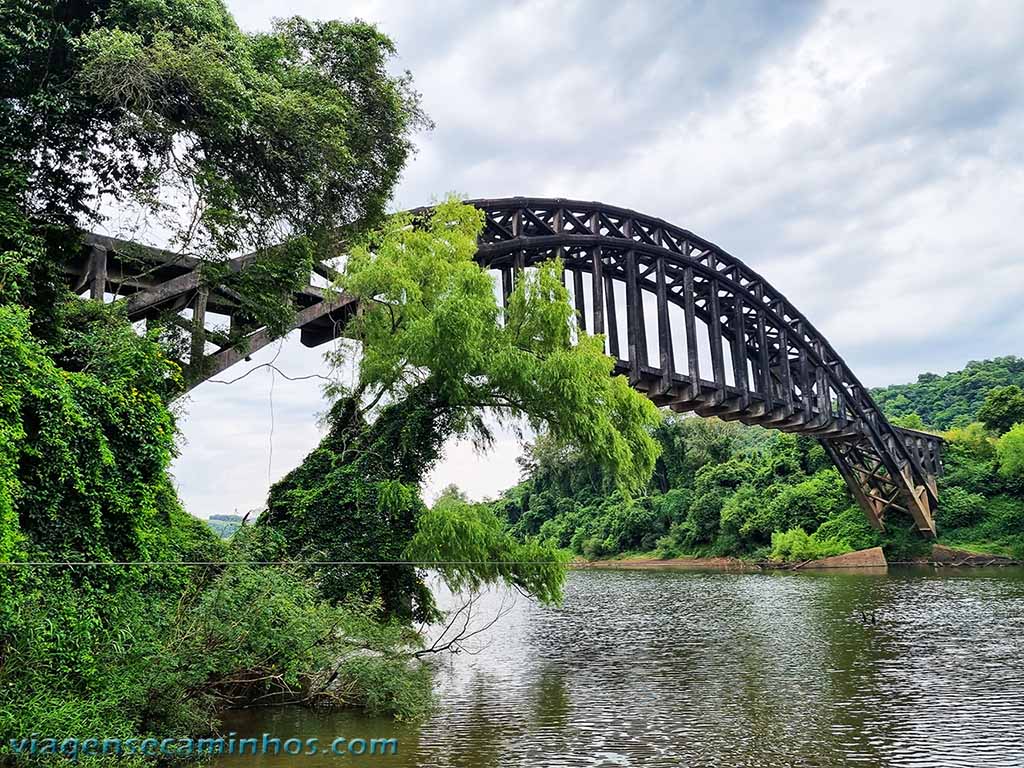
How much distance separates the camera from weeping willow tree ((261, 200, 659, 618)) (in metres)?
14.7

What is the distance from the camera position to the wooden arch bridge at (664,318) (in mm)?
14992

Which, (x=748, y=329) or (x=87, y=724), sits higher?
(x=748, y=329)

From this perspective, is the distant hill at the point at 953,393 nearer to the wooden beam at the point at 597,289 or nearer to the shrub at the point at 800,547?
the shrub at the point at 800,547

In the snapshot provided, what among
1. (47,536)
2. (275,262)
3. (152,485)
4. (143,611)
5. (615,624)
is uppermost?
(275,262)

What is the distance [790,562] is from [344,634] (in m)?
37.2

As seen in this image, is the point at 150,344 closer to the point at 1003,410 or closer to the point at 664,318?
the point at 664,318

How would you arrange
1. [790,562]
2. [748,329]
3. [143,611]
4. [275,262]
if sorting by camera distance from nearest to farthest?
1. [143,611]
2. [275,262]
3. [748,329]
4. [790,562]

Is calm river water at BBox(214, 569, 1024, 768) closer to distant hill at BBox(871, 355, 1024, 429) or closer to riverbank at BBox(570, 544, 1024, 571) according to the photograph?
riverbank at BBox(570, 544, 1024, 571)

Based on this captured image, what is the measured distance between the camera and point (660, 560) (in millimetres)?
55156

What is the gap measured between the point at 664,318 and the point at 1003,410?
32942 mm

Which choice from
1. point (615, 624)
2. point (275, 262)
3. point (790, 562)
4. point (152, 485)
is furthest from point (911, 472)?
point (152, 485)

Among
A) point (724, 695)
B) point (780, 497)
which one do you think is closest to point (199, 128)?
point (724, 695)

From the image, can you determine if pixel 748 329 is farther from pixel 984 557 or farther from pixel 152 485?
pixel 152 485

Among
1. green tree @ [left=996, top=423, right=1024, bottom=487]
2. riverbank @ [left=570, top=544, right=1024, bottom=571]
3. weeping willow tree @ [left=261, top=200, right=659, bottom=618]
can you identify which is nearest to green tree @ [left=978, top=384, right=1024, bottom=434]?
green tree @ [left=996, top=423, right=1024, bottom=487]
